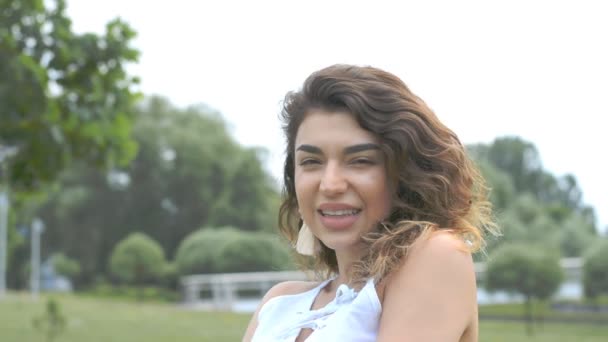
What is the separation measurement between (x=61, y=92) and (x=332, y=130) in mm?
8281

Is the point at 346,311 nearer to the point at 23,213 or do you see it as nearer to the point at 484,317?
the point at 484,317

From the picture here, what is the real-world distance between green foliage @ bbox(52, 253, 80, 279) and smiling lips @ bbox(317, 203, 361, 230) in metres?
47.3

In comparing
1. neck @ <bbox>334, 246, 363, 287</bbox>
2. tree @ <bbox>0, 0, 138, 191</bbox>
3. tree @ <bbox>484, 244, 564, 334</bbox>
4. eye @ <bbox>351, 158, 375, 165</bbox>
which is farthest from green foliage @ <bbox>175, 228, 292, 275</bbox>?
eye @ <bbox>351, 158, 375, 165</bbox>

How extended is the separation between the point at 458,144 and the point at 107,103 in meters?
8.25

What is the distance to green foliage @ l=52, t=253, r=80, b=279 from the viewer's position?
156 feet

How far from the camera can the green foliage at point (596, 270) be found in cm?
1992

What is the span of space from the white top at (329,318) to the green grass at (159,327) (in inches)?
578

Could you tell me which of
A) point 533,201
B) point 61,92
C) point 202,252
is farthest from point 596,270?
point 202,252

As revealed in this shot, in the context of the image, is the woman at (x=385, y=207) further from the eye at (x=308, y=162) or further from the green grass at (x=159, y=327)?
the green grass at (x=159, y=327)

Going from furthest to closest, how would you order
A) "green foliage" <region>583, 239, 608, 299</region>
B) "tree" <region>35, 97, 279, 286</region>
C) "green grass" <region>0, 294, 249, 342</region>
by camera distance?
"tree" <region>35, 97, 279, 286</region>, "green foliage" <region>583, 239, 608, 299</region>, "green grass" <region>0, 294, 249, 342</region>

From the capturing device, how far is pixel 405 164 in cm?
197

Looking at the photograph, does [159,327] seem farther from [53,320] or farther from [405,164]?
[405,164]

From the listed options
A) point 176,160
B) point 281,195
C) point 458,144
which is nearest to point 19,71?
point 281,195

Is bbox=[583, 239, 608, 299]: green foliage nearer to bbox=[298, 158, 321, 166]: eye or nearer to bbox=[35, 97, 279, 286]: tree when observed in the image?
bbox=[298, 158, 321, 166]: eye
